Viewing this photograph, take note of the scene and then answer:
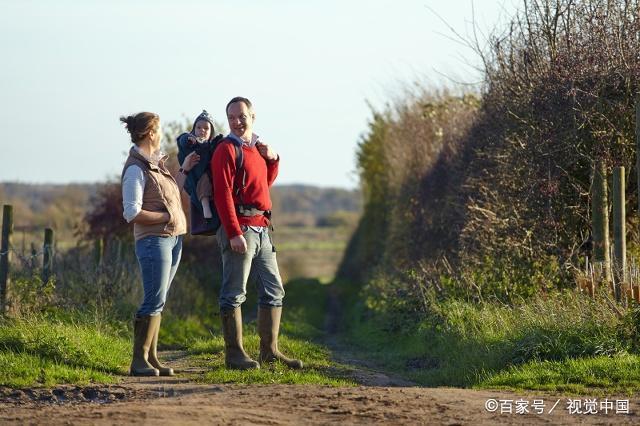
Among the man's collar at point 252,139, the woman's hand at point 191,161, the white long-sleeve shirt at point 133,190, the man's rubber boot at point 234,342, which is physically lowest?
the man's rubber boot at point 234,342

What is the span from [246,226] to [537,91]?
717 cm

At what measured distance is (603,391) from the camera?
28.9 ft

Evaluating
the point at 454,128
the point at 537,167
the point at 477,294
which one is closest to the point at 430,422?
the point at 477,294

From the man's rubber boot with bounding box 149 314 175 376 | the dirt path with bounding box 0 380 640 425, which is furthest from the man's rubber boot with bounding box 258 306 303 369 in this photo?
the dirt path with bounding box 0 380 640 425

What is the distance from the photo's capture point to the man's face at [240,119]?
9.71 metres

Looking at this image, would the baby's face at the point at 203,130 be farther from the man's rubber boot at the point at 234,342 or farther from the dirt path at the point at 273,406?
the dirt path at the point at 273,406

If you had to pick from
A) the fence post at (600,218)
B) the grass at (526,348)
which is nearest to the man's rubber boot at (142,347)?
the grass at (526,348)

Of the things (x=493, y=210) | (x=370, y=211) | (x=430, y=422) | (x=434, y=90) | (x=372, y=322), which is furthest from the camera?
(x=370, y=211)

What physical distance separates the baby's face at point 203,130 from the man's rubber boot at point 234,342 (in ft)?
5.51

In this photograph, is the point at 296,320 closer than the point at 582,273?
No

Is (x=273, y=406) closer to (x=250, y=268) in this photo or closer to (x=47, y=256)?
(x=250, y=268)

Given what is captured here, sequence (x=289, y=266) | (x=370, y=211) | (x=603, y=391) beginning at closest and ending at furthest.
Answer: (x=603, y=391) → (x=370, y=211) → (x=289, y=266)

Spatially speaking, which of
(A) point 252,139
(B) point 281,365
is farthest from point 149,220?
(B) point 281,365

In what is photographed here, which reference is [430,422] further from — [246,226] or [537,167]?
[537,167]
